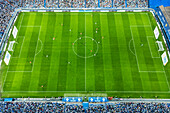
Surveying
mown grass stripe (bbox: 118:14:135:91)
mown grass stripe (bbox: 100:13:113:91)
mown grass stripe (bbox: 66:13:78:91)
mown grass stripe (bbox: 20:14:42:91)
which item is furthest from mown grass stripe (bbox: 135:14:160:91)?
mown grass stripe (bbox: 20:14:42:91)

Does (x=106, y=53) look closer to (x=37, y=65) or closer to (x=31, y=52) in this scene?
(x=37, y=65)

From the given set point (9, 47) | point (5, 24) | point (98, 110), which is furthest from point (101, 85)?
point (5, 24)

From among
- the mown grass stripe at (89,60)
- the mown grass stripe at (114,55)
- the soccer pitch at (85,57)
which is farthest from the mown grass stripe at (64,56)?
the mown grass stripe at (114,55)

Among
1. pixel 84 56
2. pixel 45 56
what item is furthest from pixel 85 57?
pixel 45 56

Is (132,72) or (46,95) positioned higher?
(132,72)

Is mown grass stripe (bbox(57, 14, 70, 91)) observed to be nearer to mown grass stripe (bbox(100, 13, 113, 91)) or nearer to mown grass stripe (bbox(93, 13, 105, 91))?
mown grass stripe (bbox(93, 13, 105, 91))

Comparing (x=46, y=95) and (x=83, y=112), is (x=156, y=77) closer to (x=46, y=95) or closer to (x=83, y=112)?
(x=83, y=112)
